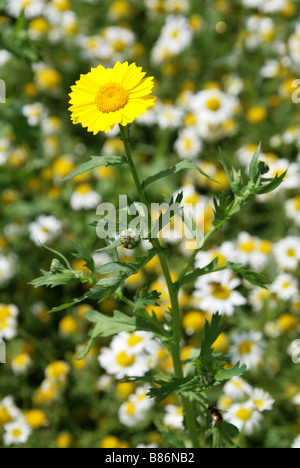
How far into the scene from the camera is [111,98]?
4.54ft

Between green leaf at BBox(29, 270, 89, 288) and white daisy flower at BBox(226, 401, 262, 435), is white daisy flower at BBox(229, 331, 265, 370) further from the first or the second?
green leaf at BBox(29, 270, 89, 288)

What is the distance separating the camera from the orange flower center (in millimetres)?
1373

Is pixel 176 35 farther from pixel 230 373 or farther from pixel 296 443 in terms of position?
pixel 230 373

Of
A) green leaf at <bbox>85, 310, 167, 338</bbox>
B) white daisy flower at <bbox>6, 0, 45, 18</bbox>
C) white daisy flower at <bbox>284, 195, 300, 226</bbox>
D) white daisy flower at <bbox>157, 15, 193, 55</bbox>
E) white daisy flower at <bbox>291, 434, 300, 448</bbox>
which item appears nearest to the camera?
green leaf at <bbox>85, 310, 167, 338</bbox>

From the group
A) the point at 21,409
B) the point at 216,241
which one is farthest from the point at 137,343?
the point at 216,241

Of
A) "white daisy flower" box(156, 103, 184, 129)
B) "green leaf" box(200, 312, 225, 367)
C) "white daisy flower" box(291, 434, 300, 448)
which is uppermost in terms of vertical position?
"white daisy flower" box(156, 103, 184, 129)

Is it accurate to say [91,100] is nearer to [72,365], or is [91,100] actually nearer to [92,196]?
[72,365]

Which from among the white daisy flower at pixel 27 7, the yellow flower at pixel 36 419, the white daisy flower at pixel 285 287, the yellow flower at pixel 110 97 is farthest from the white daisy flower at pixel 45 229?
the white daisy flower at pixel 27 7

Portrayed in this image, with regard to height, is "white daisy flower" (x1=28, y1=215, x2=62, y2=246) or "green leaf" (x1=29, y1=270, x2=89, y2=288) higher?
"white daisy flower" (x1=28, y1=215, x2=62, y2=246)

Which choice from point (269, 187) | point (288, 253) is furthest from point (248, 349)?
point (269, 187)

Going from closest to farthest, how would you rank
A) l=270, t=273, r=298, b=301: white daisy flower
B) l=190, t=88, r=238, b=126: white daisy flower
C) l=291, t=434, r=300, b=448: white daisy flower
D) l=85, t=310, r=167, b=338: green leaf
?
l=85, t=310, r=167, b=338: green leaf < l=291, t=434, r=300, b=448: white daisy flower < l=270, t=273, r=298, b=301: white daisy flower < l=190, t=88, r=238, b=126: white daisy flower

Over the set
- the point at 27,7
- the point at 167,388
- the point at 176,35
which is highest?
the point at 27,7

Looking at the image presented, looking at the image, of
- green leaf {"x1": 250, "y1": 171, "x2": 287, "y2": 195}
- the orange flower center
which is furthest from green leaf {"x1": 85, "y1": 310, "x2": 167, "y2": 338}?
the orange flower center
